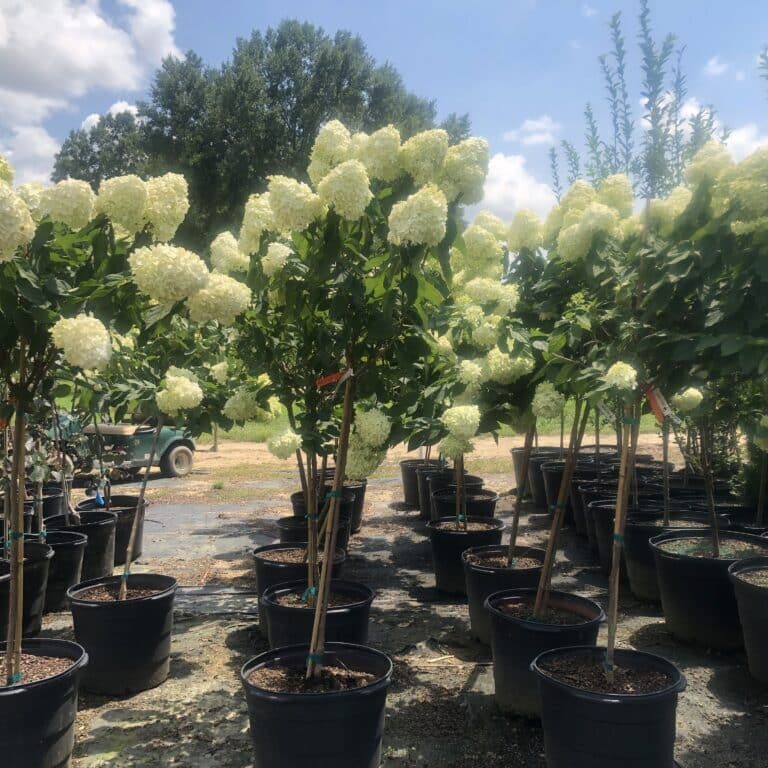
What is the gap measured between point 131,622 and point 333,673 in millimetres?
1375

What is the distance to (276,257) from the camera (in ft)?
8.83

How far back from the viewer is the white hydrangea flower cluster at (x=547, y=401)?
128 inches

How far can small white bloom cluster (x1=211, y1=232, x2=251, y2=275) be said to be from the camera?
3.32 meters

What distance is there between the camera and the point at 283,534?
5910 millimetres

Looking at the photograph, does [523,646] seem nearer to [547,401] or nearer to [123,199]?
[547,401]

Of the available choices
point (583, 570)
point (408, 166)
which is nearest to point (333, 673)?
point (408, 166)

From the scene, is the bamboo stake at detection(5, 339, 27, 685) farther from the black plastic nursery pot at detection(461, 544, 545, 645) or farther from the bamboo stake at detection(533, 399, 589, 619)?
the black plastic nursery pot at detection(461, 544, 545, 645)

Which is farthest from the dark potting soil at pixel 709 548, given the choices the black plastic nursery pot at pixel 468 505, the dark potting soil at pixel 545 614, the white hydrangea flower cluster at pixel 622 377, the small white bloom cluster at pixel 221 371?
the small white bloom cluster at pixel 221 371

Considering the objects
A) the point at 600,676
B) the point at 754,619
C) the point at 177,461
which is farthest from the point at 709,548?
the point at 177,461

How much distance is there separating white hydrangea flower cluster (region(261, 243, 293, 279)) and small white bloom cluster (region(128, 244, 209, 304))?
47 centimetres

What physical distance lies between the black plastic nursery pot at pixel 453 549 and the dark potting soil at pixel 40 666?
312cm

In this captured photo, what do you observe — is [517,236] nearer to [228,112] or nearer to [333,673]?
[333,673]

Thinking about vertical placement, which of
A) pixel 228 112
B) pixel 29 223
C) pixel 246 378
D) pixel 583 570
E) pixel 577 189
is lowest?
pixel 583 570

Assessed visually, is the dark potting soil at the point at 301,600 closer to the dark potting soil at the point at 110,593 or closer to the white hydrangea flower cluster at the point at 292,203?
the dark potting soil at the point at 110,593
